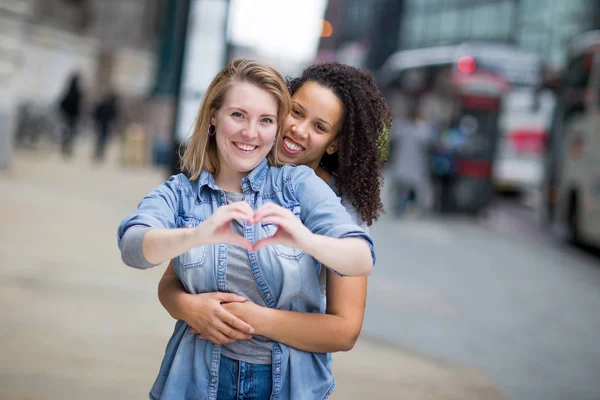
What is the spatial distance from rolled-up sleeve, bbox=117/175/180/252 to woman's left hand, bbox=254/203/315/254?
305 millimetres

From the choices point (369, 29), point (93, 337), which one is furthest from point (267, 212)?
point (369, 29)

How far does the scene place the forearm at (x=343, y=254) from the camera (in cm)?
177

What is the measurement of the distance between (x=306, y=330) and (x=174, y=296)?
37 cm

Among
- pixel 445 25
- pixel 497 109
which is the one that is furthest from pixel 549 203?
pixel 445 25

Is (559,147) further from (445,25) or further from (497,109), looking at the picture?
(445,25)

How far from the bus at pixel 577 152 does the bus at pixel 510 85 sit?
4.08 m

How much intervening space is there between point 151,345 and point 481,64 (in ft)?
52.6

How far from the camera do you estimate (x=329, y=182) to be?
2.43 m

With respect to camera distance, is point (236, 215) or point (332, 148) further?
point (332, 148)

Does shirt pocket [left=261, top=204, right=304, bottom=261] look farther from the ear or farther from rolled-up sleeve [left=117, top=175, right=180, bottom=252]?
the ear

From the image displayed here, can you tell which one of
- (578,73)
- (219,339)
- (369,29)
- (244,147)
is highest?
(369,29)

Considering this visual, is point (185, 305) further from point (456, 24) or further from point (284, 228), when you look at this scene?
point (456, 24)

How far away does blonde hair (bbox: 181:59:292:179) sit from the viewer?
6.55 feet

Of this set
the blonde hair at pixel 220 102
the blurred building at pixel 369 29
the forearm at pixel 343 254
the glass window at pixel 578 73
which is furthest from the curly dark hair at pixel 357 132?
the blurred building at pixel 369 29
